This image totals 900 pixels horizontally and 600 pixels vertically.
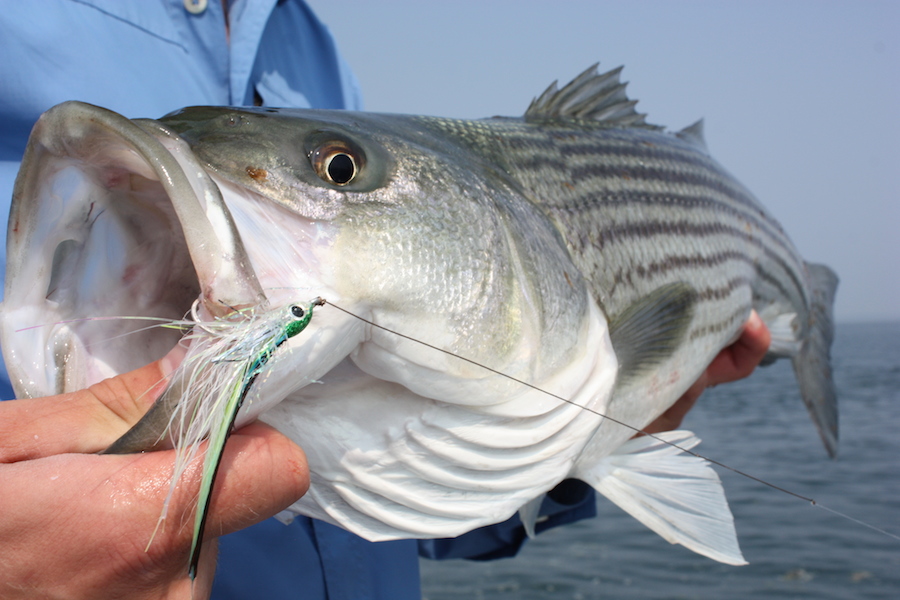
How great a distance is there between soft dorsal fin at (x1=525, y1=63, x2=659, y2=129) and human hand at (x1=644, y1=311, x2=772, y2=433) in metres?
1.07

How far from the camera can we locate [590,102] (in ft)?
7.68

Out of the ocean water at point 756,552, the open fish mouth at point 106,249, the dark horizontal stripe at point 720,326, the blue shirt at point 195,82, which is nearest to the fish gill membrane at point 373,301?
the open fish mouth at point 106,249

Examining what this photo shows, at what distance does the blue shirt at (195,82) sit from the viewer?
61.4 inches

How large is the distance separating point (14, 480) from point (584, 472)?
142cm

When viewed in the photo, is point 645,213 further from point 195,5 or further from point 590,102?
point 195,5

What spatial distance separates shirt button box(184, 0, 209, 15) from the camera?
1989mm

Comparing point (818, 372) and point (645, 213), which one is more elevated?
point (645, 213)

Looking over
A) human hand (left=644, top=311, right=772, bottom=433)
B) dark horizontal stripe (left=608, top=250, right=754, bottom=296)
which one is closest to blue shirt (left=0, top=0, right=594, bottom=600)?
dark horizontal stripe (left=608, top=250, right=754, bottom=296)

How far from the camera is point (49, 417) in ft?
2.93

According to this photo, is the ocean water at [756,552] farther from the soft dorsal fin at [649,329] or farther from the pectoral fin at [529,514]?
the soft dorsal fin at [649,329]

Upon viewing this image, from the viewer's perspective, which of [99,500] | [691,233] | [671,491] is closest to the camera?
[99,500]

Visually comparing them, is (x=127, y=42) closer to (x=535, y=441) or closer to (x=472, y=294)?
(x=472, y=294)

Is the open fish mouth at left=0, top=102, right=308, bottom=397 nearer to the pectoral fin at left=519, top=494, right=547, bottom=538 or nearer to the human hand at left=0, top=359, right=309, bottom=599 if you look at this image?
the human hand at left=0, top=359, right=309, bottom=599

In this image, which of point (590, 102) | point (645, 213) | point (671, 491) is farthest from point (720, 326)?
point (590, 102)
